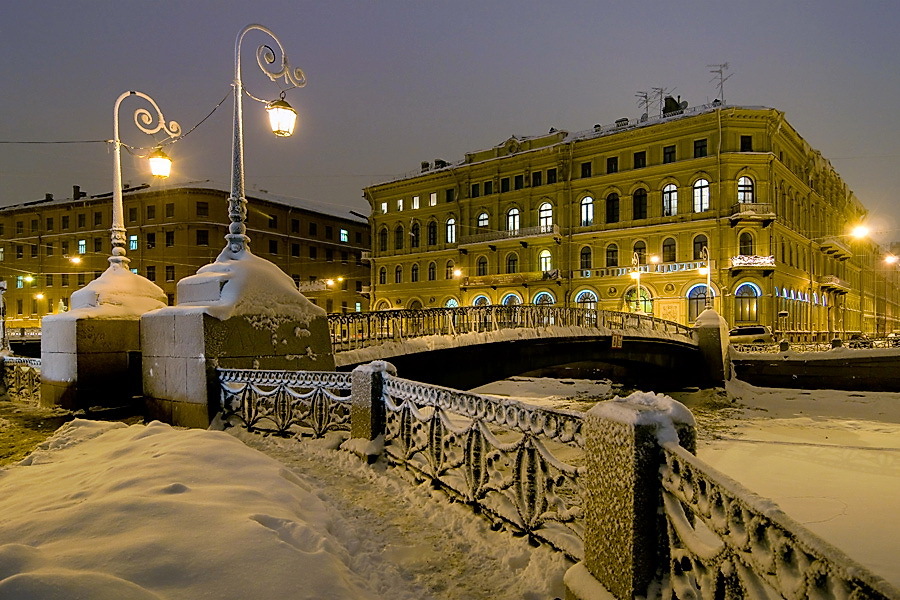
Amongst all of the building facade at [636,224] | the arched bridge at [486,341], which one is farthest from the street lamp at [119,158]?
→ the building facade at [636,224]

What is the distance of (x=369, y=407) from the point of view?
648 centimetres

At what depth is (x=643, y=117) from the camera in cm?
4047

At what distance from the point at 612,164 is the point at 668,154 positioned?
4039 millimetres

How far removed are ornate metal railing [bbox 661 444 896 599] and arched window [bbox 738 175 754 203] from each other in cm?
3811

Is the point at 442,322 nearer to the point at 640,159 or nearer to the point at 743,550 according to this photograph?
the point at 743,550

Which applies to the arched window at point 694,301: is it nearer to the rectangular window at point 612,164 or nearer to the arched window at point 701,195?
the arched window at point 701,195

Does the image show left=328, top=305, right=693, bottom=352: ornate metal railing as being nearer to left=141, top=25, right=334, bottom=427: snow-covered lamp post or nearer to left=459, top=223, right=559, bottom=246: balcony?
left=141, top=25, right=334, bottom=427: snow-covered lamp post

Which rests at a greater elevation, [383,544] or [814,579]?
[814,579]

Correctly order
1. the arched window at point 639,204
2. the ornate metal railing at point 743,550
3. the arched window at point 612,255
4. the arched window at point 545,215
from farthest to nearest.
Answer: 1. the arched window at point 545,215
2. the arched window at point 612,255
3. the arched window at point 639,204
4. the ornate metal railing at point 743,550

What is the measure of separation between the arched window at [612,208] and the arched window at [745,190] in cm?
821

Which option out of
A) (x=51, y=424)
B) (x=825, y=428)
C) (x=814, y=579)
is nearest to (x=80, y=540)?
(x=814, y=579)

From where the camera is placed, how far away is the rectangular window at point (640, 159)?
38.1 metres

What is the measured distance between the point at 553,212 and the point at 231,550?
41.1 metres

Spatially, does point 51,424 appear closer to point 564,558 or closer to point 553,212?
point 564,558
